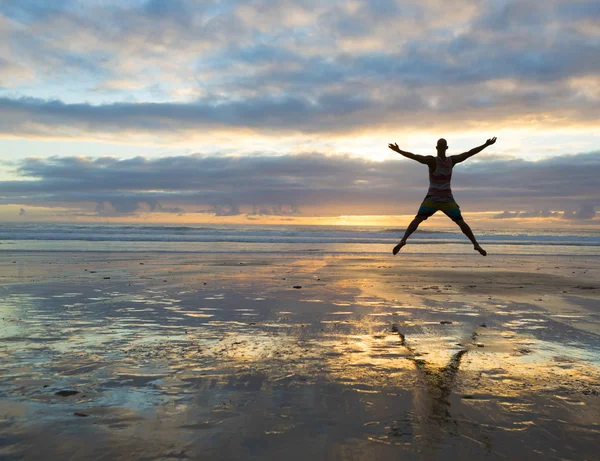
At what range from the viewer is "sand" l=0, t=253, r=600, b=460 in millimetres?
3393

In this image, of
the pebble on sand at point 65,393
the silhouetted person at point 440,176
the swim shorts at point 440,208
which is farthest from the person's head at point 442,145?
the pebble on sand at point 65,393

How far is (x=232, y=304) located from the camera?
930 cm

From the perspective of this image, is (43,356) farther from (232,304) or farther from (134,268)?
(134,268)

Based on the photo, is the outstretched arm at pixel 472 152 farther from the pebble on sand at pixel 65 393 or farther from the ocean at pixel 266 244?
the ocean at pixel 266 244

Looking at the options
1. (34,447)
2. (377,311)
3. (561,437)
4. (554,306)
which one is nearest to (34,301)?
(377,311)

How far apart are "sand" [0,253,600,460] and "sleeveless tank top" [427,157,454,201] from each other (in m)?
2.15

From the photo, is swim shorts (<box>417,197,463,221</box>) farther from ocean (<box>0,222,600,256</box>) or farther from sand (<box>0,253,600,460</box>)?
ocean (<box>0,222,600,256</box>)

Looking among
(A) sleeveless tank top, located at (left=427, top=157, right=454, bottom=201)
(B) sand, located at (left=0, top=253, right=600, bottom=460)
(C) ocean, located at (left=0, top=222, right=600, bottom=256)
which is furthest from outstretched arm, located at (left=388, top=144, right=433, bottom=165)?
(C) ocean, located at (left=0, top=222, right=600, bottom=256)

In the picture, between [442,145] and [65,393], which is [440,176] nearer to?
[442,145]

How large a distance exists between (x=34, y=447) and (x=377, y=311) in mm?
6235

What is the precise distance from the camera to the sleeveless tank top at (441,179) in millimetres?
10062

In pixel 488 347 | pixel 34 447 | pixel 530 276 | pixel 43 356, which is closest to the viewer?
pixel 34 447

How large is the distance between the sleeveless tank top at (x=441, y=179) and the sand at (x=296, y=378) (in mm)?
2150

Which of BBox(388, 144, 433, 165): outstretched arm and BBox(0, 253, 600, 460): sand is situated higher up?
BBox(388, 144, 433, 165): outstretched arm
